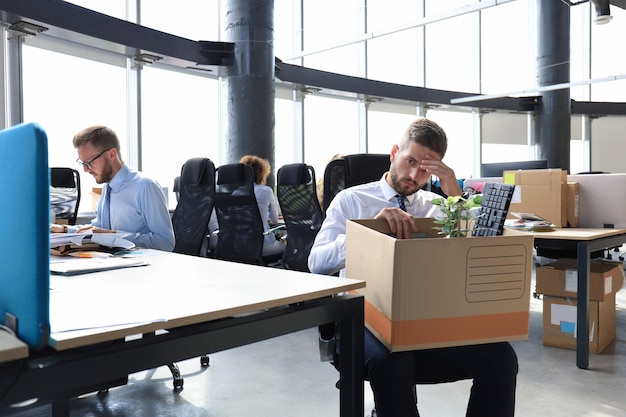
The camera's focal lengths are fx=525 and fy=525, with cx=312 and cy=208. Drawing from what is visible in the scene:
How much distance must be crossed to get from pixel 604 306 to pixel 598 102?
10.6 m

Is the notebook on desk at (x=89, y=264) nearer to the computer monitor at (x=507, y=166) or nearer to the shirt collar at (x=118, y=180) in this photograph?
the shirt collar at (x=118, y=180)

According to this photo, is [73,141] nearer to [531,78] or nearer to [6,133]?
[6,133]

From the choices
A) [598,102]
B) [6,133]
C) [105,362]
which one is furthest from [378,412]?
[598,102]

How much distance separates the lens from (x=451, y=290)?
1.18m

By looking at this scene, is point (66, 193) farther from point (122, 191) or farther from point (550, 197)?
point (550, 197)

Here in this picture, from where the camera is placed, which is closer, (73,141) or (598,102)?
(73,141)

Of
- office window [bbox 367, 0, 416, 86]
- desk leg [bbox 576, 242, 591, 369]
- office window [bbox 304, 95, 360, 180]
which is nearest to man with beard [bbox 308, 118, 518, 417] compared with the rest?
desk leg [bbox 576, 242, 591, 369]

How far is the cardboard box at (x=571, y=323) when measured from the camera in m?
2.97

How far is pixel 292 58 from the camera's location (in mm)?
8016

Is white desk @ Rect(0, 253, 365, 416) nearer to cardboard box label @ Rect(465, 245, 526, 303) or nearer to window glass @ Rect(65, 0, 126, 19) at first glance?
cardboard box label @ Rect(465, 245, 526, 303)

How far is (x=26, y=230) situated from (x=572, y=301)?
3.00 metres

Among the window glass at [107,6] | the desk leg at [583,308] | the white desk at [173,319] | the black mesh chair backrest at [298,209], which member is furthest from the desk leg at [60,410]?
the window glass at [107,6]

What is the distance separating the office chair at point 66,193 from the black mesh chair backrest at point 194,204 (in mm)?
683

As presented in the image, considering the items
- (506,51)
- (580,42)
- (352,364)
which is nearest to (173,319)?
(352,364)
